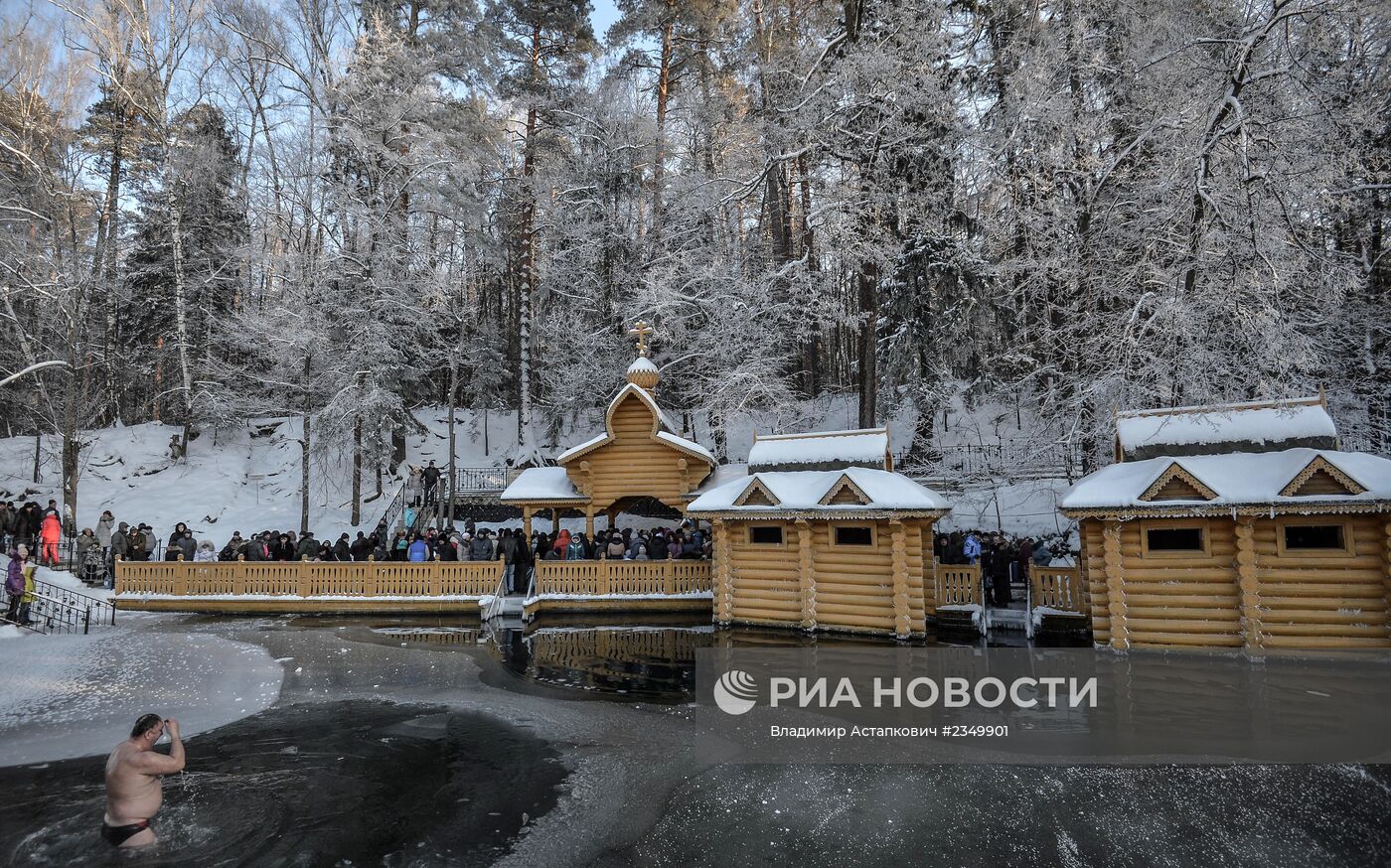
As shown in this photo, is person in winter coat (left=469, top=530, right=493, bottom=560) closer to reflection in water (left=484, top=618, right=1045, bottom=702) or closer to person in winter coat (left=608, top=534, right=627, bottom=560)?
reflection in water (left=484, top=618, right=1045, bottom=702)

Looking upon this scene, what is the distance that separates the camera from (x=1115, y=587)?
39.3 feet

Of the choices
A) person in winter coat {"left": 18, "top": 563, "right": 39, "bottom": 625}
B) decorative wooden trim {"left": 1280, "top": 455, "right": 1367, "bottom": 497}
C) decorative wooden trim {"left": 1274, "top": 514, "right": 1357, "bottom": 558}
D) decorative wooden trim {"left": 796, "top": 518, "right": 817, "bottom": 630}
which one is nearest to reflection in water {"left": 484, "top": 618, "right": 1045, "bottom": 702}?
decorative wooden trim {"left": 796, "top": 518, "right": 817, "bottom": 630}

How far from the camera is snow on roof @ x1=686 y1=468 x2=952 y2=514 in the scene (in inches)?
526

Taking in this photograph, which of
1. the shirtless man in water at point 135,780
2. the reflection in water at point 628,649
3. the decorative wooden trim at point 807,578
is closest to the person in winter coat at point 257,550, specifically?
the reflection in water at point 628,649

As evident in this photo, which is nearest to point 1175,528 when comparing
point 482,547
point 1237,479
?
point 1237,479

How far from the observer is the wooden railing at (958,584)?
14.9 m

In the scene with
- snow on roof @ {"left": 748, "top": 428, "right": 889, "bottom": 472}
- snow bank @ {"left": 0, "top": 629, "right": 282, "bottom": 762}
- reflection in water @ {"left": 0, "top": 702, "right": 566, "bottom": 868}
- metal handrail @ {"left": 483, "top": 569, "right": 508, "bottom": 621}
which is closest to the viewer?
reflection in water @ {"left": 0, "top": 702, "right": 566, "bottom": 868}

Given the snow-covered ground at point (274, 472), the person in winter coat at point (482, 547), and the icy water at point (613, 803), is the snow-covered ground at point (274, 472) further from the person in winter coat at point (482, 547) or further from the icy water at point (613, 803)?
the icy water at point (613, 803)

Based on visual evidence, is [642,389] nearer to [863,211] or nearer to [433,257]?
[863,211]

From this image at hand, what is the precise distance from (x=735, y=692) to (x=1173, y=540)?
781 centimetres

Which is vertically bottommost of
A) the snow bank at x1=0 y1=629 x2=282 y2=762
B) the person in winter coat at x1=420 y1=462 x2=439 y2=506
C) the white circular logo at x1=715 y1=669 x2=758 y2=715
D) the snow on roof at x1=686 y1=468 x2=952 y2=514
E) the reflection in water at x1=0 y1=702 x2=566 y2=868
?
the white circular logo at x1=715 y1=669 x2=758 y2=715

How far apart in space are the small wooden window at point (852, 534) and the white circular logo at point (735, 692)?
12.9 ft

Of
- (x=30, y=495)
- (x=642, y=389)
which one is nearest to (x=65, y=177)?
(x=30, y=495)

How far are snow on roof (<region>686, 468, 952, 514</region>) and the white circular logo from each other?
3.88 meters
